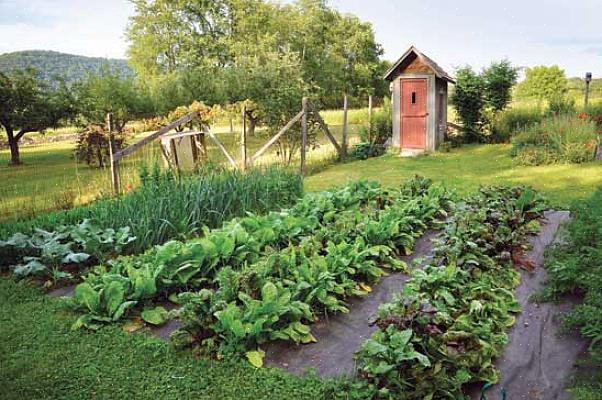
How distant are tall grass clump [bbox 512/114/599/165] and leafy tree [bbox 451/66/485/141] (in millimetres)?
3236

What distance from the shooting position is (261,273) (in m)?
3.50

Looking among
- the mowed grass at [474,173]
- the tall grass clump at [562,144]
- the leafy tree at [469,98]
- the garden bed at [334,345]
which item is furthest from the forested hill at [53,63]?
the tall grass clump at [562,144]

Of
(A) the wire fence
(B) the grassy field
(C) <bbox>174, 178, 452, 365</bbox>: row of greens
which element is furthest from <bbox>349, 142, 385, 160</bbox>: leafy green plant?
(C) <bbox>174, 178, 452, 365</bbox>: row of greens

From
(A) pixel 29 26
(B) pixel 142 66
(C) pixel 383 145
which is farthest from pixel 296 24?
(A) pixel 29 26

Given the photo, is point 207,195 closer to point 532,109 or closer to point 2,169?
point 2,169

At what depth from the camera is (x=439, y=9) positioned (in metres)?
12.1

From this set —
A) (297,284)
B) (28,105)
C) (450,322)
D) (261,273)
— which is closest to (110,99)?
(28,105)

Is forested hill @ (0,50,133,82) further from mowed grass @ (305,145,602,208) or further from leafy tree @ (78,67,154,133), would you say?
mowed grass @ (305,145,602,208)

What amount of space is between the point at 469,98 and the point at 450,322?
1215 centimetres

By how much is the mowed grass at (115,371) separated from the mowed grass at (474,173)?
5.15 m

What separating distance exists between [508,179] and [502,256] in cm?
533

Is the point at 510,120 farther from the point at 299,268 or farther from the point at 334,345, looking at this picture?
the point at 334,345

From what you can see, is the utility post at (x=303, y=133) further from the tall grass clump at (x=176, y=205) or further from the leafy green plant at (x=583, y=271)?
the leafy green plant at (x=583, y=271)

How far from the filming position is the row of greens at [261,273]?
302 centimetres
